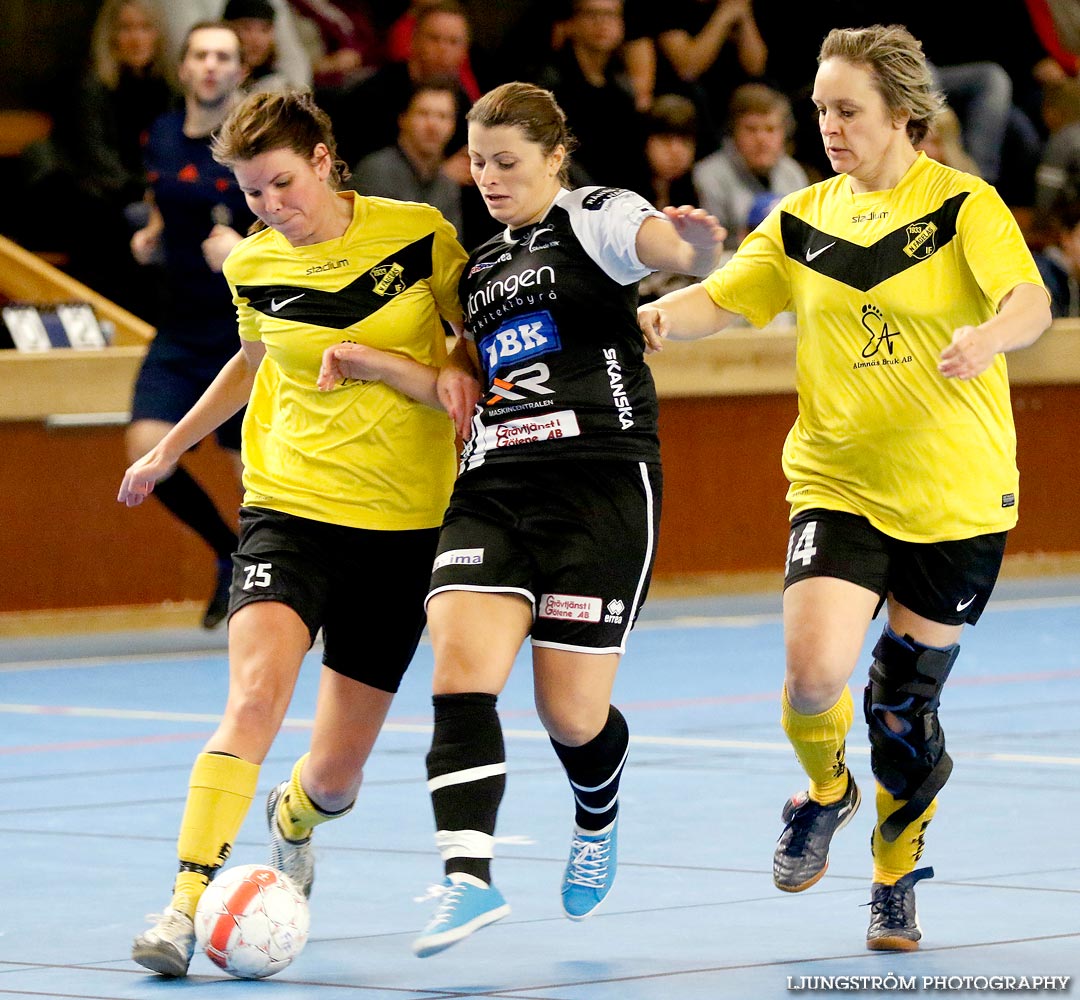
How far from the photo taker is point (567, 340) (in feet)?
15.7

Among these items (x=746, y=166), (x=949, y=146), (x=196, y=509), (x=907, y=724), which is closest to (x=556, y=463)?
(x=907, y=724)

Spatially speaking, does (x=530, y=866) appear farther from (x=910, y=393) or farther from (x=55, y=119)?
(x=55, y=119)

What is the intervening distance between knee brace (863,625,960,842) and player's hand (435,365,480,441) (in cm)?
104

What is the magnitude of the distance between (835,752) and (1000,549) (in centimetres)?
58

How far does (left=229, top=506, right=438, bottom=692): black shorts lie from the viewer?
4.79 metres

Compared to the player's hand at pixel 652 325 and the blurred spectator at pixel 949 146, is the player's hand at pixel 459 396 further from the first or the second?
the blurred spectator at pixel 949 146

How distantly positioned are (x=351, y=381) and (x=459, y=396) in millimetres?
276

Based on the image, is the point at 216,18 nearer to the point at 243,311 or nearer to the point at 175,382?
the point at 175,382

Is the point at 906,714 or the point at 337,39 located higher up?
the point at 337,39

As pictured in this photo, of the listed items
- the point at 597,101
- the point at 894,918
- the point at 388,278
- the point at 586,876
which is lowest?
the point at 894,918

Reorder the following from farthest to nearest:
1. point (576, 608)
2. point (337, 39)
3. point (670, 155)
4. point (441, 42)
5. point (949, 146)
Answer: point (949, 146)
point (337, 39)
point (670, 155)
point (441, 42)
point (576, 608)

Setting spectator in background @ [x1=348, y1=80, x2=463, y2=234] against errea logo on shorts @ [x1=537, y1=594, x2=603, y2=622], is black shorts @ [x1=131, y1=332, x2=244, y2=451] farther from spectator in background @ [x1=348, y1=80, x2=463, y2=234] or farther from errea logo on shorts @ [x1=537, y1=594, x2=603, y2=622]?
errea logo on shorts @ [x1=537, y1=594, x2=603, y2=622]

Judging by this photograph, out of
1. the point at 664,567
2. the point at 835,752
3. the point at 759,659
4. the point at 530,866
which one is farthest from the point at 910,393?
the point at 664,567

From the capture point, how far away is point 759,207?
13102mm
